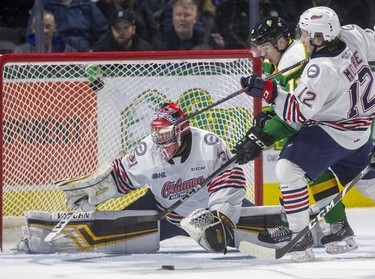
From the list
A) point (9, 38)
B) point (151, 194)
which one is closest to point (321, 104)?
point (151, 194)

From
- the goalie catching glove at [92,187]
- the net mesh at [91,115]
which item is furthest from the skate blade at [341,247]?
the goalie catching glove at [92,187]

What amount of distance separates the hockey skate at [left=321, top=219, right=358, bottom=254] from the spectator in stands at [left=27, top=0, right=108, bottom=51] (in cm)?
276

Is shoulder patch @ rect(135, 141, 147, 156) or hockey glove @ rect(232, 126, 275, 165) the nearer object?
hockey glove @ rect(232, 126, 275, 165)

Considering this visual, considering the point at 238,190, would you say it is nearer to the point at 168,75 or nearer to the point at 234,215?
the point at 234,215

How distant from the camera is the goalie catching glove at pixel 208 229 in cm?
550

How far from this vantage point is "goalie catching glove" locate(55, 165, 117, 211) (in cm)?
594

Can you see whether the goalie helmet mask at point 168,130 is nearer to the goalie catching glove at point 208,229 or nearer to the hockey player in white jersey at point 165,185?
the hockey player in white jersey at point 165,185

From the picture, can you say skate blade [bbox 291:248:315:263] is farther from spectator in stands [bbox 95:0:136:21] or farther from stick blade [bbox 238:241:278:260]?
spectator in stands [bbox 95:0:136:21]

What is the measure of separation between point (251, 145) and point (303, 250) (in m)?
0.56

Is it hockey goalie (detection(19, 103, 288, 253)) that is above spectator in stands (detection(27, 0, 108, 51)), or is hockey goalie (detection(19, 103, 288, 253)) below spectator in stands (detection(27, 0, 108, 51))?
below

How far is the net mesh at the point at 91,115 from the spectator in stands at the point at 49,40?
1166 millimetres

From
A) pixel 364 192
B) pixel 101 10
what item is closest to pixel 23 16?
pixel 101 10

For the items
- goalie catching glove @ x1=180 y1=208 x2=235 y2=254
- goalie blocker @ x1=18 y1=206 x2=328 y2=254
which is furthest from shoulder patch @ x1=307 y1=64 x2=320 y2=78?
goalie blocker @ x1=18 y1=206 x2=328 y2=254

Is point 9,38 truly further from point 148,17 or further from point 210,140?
point 210,140
